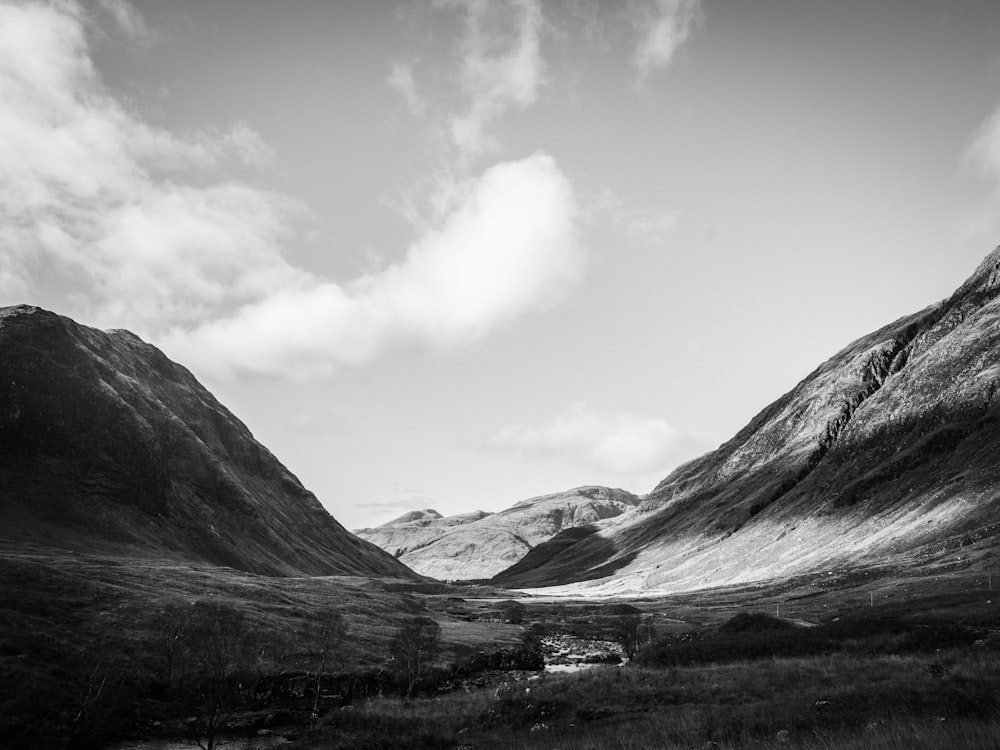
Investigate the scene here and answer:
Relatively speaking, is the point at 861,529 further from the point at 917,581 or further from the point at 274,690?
the point at 274,690

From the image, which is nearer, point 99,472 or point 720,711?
point 720,711

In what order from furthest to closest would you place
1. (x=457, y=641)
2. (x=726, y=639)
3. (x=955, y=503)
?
(x=955, y=503) → (x=457, y=641) → (x=726, y=639)

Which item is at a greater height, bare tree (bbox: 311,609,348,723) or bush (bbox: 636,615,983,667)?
bare tree (bbox: 311,609,348,723)

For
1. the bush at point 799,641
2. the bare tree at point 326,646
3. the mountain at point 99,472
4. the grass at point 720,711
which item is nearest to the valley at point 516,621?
the grass at point 720,711

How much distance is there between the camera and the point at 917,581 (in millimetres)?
77500

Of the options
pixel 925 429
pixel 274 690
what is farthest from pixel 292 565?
pixel 925 429

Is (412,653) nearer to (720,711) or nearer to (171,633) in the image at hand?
(171,633)

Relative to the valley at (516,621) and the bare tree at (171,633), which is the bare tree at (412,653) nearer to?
the valley at (516,621)

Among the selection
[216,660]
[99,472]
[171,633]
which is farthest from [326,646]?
[99,472]

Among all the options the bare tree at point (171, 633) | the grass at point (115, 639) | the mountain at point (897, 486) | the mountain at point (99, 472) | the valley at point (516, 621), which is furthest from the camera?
the mountain at point (99, 472)

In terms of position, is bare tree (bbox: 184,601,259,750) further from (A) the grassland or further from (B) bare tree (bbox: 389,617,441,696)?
(B) bare tree (bbox: 389,617,441,696)

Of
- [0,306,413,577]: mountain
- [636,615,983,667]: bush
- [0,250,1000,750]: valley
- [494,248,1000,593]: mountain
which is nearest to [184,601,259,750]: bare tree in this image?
[0,250,1000,750]: valley

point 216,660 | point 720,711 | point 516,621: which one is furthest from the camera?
point 516,621

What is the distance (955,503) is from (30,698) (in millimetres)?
143098
